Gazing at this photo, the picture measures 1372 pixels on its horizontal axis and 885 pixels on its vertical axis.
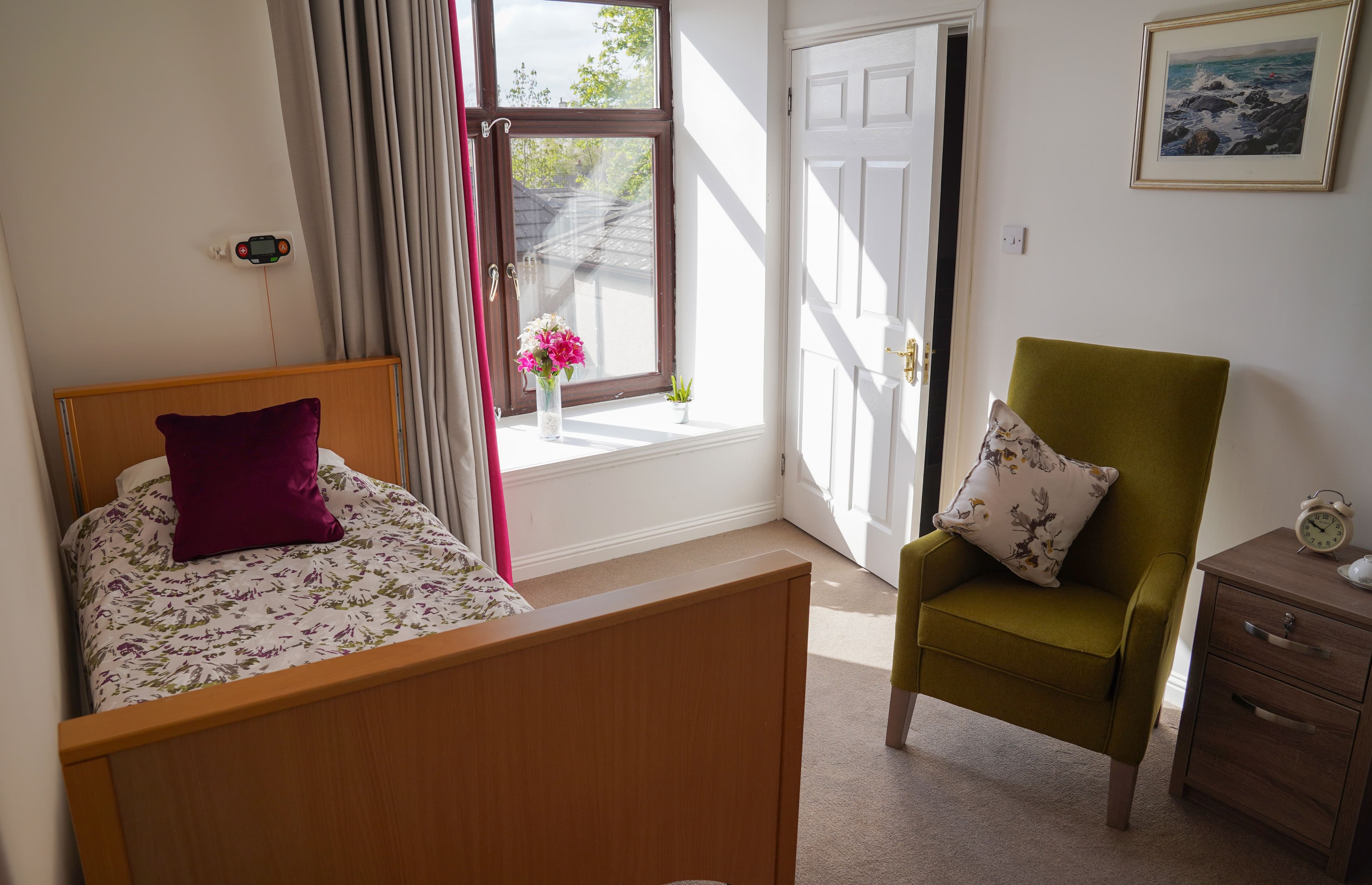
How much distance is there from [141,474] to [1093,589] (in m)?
2.67

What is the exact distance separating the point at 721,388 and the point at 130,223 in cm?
237

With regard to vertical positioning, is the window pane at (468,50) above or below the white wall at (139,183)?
above

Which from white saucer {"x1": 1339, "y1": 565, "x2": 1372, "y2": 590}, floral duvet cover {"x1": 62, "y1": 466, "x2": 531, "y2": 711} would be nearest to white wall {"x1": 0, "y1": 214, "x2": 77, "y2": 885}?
floral duvet cover {"x1": 62, "y1": 466, "x2": 531, "y2": 711}

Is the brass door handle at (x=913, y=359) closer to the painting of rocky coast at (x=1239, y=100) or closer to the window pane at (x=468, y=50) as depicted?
the painting of rocky coast at (x=1239, y=100)

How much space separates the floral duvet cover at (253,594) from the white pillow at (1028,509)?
1.21 metres

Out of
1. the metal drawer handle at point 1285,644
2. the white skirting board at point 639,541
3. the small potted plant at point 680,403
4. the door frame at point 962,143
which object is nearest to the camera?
the metal drawer handle at point 1285,644

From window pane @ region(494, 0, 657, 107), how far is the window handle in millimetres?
74

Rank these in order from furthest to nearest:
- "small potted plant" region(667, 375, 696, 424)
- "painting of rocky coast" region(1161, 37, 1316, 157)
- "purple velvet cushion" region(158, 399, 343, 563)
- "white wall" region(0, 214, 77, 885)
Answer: "small potted plant" region(667, 375, 696, 424) < "purple velvet cushion" region(158, 399, 343, 563) < "painting of rocky coast" region(1161, 37, 1316, 157) < "white wall" region(0, 214, 77, 885)

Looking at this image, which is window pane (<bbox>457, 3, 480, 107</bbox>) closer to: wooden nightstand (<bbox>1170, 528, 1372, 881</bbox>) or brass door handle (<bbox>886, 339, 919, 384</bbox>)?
brass door handle (<bbox>886, 339, 919, 384</bbox>)

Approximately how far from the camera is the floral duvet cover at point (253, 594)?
186cm

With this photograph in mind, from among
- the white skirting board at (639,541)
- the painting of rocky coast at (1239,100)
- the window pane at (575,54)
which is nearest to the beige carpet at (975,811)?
the white skirting board at (639,541)

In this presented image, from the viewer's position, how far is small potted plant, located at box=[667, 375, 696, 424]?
402 centimetres

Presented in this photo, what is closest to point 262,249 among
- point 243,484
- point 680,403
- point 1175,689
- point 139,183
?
point 139,183

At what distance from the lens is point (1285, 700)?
2.06 m
